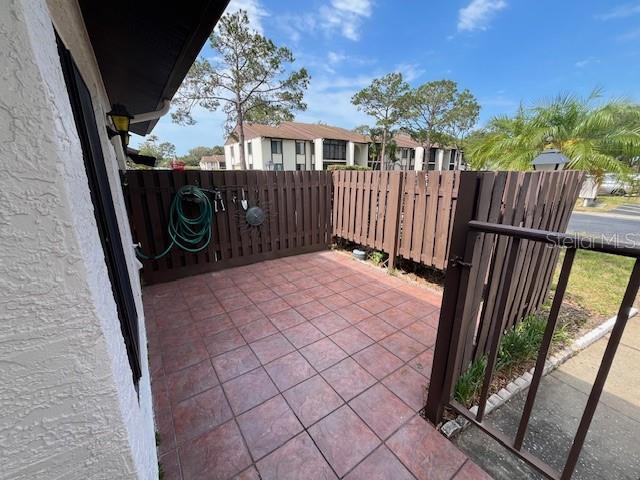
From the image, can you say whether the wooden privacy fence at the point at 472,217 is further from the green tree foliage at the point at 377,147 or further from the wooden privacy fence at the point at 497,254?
the green tree foliage at the point at 377,147

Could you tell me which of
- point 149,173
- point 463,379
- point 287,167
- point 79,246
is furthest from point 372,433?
point 287,167

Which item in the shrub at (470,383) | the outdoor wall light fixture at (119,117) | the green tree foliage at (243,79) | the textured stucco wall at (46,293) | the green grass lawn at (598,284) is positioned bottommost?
the green grass lawn at (598,284)

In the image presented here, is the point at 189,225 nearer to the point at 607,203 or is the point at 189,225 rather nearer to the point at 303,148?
the point at 607,203

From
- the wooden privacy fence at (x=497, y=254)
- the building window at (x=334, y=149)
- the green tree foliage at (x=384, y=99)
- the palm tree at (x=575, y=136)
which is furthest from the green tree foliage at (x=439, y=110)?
the wooden privacy fence at (x=497, y=254)

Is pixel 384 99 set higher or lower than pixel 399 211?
higher

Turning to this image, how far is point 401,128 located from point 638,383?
79.1ft

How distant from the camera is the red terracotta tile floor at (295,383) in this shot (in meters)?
1.50

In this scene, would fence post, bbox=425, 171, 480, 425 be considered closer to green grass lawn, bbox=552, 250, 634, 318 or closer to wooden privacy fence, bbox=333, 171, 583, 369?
wooden privacy fence, bbox=333, 171, 583, 369

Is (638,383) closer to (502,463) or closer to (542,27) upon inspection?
(502,463)

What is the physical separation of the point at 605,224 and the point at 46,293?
13380 millimetres

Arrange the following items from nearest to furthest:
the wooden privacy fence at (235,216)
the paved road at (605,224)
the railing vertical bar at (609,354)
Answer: the railing vertical bar at (609,354) → the wooden privacy fence at (235,216) → the paved road at (605,224)

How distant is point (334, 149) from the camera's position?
24.2 m

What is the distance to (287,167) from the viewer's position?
2353cm

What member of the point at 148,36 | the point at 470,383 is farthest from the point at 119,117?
the point at 470,383
